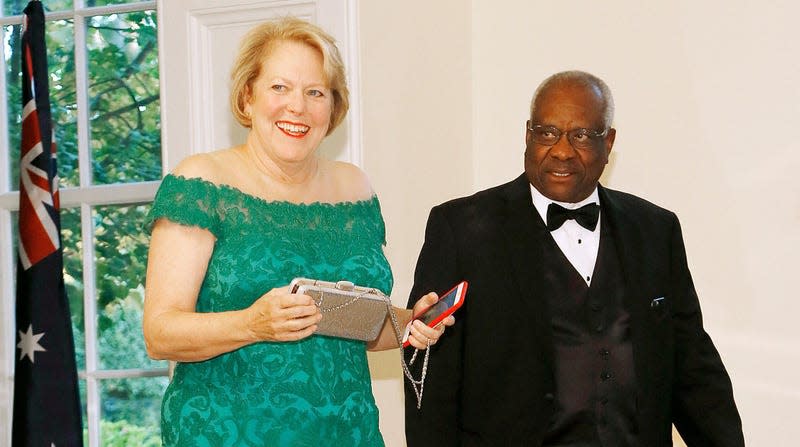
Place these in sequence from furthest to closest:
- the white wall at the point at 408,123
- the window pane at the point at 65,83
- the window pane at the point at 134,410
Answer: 1. the window pane at the point at 65,83
2. the window pane at the point at 134,410
3. the white wall at the point at 408,123

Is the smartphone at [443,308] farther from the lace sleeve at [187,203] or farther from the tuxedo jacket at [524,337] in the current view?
the lace sleeve at [187,203]

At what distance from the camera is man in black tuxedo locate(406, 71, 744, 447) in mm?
2615

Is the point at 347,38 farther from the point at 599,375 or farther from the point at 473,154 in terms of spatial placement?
the point at 599,375

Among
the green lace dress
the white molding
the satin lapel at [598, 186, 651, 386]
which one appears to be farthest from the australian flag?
the satin lapel at [598, 186, 651, 386]

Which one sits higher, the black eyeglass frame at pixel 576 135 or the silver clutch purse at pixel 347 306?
the black eyeglass frame at pixel 576 135

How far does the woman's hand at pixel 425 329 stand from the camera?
97.2 inches

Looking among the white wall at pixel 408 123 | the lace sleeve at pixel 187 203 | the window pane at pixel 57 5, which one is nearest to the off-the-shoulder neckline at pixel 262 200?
the lace sleeve at pixel 187 203

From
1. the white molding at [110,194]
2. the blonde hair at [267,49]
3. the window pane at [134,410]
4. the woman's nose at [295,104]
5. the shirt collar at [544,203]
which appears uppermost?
the blonde hair at [267,49]

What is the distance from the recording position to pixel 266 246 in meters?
2.58

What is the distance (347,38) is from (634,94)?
1051 millimetres

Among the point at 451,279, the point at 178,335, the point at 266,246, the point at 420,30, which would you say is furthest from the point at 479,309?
the point at 420,30

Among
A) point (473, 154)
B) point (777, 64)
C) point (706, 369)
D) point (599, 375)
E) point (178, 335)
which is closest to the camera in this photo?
point (178, 335)

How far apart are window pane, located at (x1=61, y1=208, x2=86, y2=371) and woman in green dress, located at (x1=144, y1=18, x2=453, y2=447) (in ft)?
5.44

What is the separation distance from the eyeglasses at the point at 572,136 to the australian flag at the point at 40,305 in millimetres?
1540
